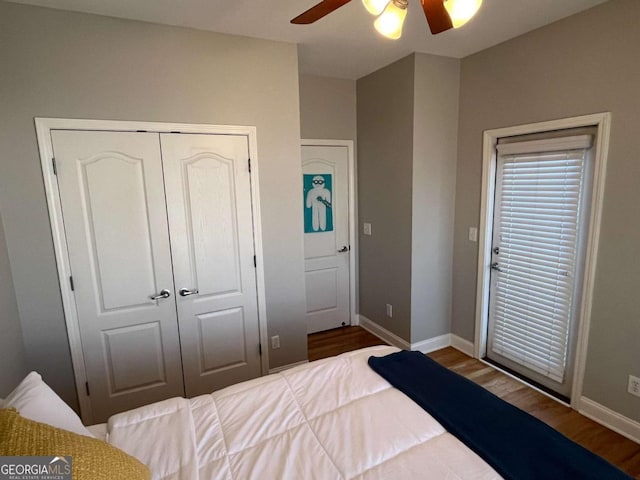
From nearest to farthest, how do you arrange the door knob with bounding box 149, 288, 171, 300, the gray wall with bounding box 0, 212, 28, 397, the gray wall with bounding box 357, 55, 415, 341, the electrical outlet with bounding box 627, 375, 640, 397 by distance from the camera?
the gray wall with bounding box 0, 212, 28, 397 → the electrical outlet with bounding box 627, 375, 640, 397 → the door knob with bounding box 149, 288, 171, 300 → the gray wall with bounding box 357, 55, 415, 341

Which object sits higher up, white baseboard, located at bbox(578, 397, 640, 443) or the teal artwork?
the teal artwork

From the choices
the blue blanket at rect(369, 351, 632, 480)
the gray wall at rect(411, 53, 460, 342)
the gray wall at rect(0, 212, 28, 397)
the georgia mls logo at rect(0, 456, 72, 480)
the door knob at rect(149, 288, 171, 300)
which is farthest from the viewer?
the gray wall at rect(411, 53, 460, 342)

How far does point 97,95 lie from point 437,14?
6.51 ft

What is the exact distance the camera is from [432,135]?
9.88ft

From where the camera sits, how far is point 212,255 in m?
2.52

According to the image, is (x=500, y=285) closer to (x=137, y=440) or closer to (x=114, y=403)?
(x=137, y=440)

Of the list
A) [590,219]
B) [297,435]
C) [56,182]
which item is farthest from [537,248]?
[56,182]

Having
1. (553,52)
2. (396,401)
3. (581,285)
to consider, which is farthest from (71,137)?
(581,285)

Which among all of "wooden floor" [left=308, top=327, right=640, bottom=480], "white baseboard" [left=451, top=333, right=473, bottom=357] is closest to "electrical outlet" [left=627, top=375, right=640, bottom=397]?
"wooden floor" [left=308, top=327, right=640, bottom=480]

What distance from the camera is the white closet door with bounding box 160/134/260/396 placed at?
93.8 inches

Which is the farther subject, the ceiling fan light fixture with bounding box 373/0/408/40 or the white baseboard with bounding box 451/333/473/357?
the white baseboard with bounding box 451/333/473/357

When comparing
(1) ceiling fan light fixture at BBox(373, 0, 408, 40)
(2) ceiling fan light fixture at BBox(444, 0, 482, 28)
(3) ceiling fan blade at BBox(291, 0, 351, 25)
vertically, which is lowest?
(2) ceiling fan light fixture at BBox(444, 0, 482, 28)

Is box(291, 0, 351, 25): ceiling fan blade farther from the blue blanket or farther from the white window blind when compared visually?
the white window blind

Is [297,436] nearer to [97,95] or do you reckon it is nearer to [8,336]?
[8,336]
